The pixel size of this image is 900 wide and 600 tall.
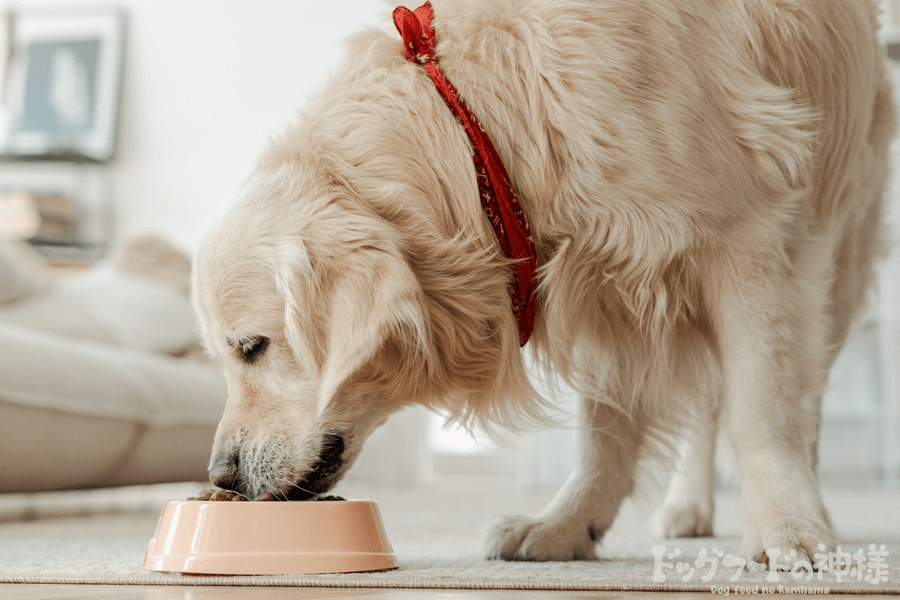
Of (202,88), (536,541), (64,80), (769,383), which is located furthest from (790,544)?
(64,80)

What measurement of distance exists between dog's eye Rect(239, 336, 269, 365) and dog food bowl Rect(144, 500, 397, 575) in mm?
243

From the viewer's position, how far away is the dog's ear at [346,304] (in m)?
1.28

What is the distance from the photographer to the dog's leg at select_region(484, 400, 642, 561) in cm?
153

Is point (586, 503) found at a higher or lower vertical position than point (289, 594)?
lower

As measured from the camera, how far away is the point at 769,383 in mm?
1360

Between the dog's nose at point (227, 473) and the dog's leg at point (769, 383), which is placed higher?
the dog's leg at point (769, 383)

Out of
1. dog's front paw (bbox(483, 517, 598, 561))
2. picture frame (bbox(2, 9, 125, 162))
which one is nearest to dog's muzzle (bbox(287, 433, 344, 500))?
dog's front paw (bbox(483, 517, 598, 561))

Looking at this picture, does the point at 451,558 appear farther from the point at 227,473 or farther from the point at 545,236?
the point at 545,236

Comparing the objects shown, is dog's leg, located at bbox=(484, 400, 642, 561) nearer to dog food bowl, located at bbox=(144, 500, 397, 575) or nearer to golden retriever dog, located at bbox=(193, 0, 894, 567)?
golden retriever dog, located at bbox=(193, 0, 894, 567)

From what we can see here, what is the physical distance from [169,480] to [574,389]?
1.58 metres

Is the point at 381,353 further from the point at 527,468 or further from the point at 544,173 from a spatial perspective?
the point at 527,468

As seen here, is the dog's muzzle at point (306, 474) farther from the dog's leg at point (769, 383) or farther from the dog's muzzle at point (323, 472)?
the dog's leg at point (769, 383)

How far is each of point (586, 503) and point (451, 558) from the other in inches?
10.4

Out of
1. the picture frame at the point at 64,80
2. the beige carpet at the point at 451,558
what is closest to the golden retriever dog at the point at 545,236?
the beige carpet at the point at 451,558
